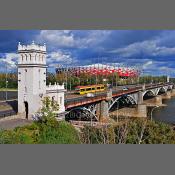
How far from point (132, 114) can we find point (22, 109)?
11788 millimetres

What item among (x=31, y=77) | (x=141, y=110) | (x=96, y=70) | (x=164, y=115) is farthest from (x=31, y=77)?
(x=164, y=115)

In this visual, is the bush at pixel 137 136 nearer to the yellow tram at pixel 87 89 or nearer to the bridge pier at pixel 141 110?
the yellow tram at pixel 87 89

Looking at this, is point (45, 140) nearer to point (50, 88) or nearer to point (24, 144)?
point (24, 144)

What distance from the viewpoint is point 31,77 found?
1050 centimetres

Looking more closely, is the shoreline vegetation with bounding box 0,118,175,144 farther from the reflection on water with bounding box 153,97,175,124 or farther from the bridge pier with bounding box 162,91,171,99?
the bridge pier with bounding box 162,91,171,99

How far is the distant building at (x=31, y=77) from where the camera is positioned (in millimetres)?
10307

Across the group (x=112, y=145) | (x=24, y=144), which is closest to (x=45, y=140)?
(x=24, y=144)

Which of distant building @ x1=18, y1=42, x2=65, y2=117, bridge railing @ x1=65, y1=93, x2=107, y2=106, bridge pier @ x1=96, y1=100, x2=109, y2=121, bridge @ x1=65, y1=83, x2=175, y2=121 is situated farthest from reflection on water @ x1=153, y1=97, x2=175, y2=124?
distant building @ x1=18, y1=42, x2=65, y2=117

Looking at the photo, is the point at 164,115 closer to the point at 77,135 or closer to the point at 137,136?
the point at 77,135

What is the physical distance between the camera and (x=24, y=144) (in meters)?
7.91

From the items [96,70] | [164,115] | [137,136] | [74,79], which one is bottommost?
[164,115]

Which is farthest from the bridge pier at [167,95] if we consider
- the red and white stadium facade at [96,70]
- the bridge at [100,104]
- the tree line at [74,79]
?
the red and white stadium facade at [96,70]

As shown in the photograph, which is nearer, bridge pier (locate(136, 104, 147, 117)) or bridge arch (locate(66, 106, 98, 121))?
bridge arch (locate(66, 106, 98, 121))

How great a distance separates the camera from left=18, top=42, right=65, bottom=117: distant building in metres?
10.3
